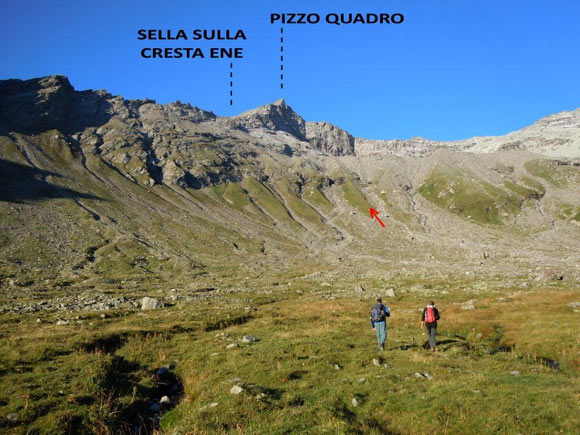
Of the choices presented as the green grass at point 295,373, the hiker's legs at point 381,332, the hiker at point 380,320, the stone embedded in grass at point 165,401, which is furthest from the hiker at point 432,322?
the stone embedded in grass at point 165,401

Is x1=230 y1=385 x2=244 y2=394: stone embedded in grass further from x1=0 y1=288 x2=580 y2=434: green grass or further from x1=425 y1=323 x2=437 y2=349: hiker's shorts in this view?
x1=425 y1=323 x2=437 y2=349: hiker's shorts

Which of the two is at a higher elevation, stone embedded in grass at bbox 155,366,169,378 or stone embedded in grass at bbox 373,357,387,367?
stone embedded in grass at bbox 373,357,387,367

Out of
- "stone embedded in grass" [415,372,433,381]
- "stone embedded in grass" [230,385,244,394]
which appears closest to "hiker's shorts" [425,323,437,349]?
"stone embedded in grass" [415,372,433,381]

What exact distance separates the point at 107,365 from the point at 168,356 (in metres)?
4.65

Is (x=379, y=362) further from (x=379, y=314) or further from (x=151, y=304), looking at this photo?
(x=151, y=304)

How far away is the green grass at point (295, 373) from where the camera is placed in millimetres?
13305

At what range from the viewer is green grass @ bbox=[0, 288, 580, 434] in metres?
13.3

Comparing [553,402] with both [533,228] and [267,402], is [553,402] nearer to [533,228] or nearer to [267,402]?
[267,402]

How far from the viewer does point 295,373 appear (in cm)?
1933

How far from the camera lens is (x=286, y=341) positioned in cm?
2578

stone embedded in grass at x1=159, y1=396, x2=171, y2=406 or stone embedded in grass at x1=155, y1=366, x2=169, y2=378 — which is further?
stone embedded in grass at x1=155, y1=366, x2=169, y2=378

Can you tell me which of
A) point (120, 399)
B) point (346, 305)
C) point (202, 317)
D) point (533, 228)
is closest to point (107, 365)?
point (120, 399)

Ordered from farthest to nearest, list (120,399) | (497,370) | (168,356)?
(168,356) < (497,370) < (120,399)

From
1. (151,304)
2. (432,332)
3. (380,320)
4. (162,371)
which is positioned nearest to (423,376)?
(380,320)
